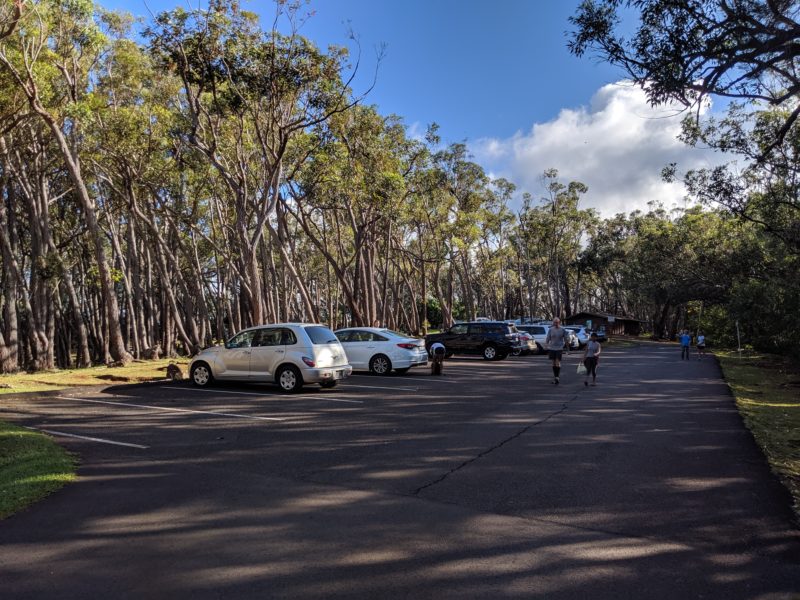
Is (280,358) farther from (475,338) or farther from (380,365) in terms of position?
(475,338)

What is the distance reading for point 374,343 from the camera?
59.3ft

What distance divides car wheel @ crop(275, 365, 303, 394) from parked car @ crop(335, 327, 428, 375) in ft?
15.4

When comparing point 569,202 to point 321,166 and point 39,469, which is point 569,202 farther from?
point 39,469

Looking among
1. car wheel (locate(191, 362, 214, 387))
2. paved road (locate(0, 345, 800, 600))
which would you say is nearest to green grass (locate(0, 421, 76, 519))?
paved road (locate(0, 345, 800, 600))

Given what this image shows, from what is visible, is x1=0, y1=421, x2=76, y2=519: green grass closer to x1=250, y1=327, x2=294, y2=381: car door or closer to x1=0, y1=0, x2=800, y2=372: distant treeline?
x1=250, y1=327, x2=294, y2=381: car door

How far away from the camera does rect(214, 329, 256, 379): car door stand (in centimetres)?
1380

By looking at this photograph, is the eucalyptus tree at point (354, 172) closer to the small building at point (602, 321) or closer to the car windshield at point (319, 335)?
the car windshield at point (319, 335)

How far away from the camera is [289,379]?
1318 cm

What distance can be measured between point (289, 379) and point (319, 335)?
1.19 m

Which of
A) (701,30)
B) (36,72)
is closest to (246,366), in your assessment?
(701,30)

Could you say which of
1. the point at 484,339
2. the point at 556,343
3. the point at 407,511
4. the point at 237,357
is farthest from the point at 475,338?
the point at 407,511

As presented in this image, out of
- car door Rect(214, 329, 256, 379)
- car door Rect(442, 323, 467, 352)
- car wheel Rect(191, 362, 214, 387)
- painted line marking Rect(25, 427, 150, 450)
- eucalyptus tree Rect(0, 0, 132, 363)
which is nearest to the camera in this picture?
painted line marking Rect(25, 427, 150, 450)

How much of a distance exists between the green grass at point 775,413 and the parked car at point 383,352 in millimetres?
8575

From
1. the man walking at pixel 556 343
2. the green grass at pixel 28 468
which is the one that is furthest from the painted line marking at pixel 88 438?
the man walking at pixel 556 343
